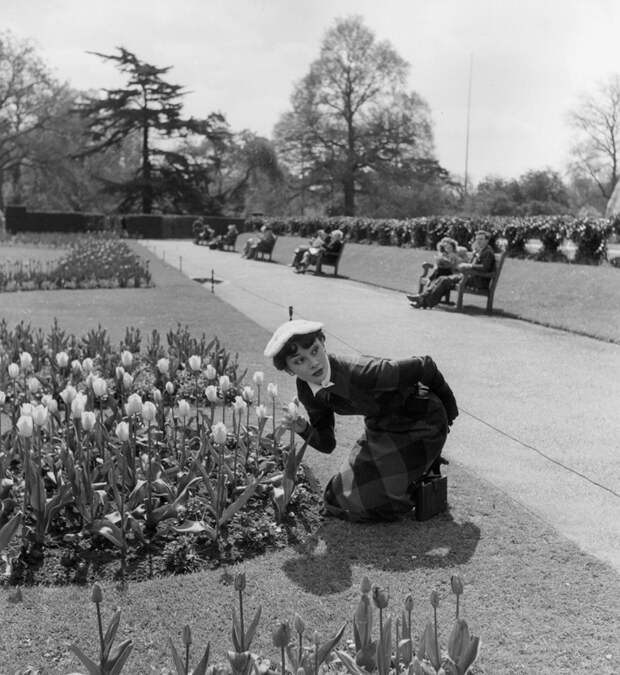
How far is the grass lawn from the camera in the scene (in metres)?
2.59

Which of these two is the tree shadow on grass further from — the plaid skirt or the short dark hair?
the short dark hair

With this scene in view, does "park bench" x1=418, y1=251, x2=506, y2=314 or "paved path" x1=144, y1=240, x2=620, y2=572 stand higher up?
"park bench" x1=418, y1=251, x2=506, y2=314

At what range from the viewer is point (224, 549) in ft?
11.2

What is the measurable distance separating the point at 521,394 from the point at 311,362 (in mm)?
3461

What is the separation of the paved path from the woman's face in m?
1.38

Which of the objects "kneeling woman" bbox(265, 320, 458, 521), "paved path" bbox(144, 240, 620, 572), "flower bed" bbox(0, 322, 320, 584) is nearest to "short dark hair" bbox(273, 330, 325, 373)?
"kneeling woman" bbox(265, 320, 458, 521)

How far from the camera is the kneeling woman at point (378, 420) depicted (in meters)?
3.51

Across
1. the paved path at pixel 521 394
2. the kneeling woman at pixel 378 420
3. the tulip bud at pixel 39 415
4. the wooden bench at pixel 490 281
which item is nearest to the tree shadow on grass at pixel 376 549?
the kneeling woman at pixel 378 420

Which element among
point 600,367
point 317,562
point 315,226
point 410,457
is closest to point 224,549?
point 317,562

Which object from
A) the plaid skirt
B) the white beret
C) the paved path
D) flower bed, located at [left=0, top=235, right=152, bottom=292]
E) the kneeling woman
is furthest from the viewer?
flower bed, located at [left=0, top=235, right=152, bottom=292]

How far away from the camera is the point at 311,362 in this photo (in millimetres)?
3420

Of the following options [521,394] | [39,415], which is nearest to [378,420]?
[39,415]

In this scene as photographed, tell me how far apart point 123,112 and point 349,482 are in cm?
5577

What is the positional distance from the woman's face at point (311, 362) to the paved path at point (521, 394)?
1.38 m
